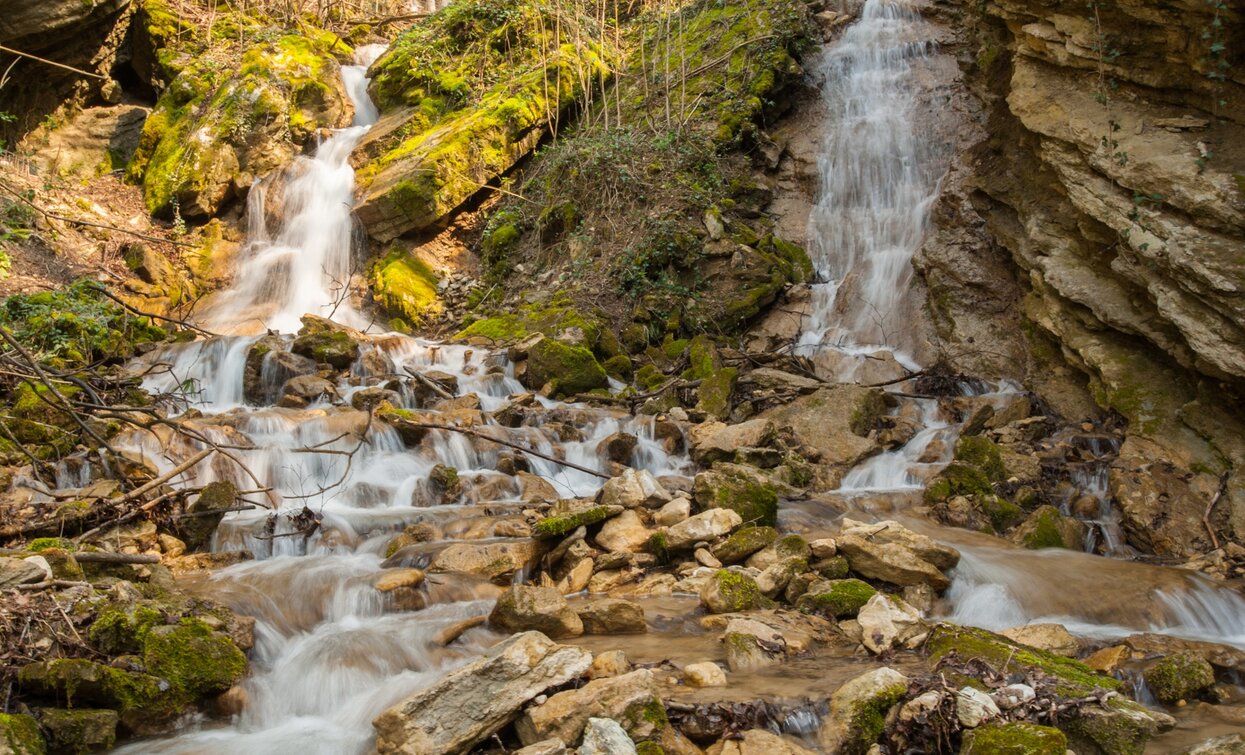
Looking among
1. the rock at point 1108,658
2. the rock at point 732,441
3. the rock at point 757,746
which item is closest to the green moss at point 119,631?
the rock at point 757,746

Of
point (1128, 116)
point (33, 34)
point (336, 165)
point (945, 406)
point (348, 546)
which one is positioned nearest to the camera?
point (348, 546)

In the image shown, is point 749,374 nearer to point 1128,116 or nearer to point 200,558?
point 1128,116

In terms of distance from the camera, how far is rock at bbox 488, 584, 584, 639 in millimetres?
Result: 4375

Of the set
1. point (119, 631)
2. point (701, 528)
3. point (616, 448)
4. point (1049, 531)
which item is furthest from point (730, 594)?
point (616, 448)

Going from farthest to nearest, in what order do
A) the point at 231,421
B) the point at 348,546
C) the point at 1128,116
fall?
the point at 231,421 < the point at 1128,116 < the point at 348,546

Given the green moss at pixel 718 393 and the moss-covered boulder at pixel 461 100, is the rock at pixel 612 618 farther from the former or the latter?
the moss-covered boulder at pixel 461 100

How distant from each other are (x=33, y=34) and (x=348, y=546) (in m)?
12.6

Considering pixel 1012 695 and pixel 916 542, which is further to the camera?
pixel 916 542

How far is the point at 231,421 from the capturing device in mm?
7820

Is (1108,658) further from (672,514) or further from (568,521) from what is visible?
(568,521)

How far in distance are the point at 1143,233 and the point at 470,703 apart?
627 centimetres

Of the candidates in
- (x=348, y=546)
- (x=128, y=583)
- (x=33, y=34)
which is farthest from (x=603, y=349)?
(x=33, y=34)

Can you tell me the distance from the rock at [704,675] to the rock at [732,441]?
13.1ft

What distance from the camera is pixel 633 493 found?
624 centimetres
